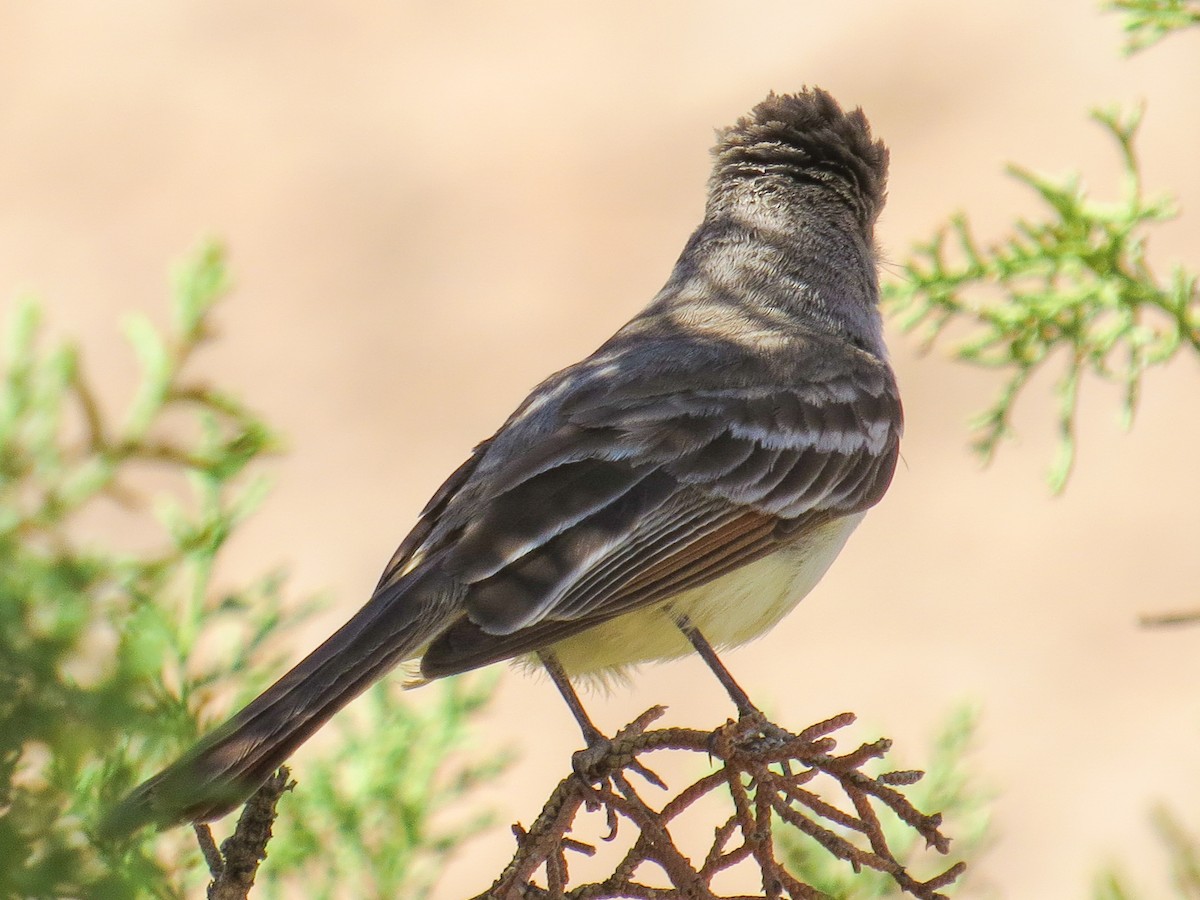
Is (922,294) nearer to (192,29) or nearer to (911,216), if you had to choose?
(911,216)

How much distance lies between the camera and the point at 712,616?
4547 mm

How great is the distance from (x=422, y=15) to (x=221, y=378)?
4622 mm

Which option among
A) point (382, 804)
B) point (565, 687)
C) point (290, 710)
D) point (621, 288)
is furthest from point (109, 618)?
point (621, 288)

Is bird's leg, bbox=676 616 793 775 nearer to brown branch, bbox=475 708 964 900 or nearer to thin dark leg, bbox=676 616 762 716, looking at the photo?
thin dark leg, bbox=676 616 762 716

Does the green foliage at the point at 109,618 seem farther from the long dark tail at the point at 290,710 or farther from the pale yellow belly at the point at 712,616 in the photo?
the pale yellow belly at the point at 712,616

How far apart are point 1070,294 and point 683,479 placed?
4.84 feet

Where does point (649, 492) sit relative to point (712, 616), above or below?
above

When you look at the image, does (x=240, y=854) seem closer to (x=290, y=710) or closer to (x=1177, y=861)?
(x=290, y=710)

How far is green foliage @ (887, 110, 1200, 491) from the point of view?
504 cm

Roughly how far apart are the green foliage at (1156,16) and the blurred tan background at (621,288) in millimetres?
4698

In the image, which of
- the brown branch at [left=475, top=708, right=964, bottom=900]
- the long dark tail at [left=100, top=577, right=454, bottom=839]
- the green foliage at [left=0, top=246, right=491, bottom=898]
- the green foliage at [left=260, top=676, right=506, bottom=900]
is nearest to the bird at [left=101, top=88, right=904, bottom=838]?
the long dark tail at [left=100, top=577, right=454, bottom=839]

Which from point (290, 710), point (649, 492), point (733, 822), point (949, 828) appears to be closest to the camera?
point (733, 822)

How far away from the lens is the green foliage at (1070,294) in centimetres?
504

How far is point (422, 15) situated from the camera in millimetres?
15047
